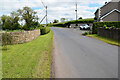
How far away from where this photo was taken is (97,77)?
565cm

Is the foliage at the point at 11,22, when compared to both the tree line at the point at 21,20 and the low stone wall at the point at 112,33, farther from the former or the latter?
the low stone wall at the point at 112,33

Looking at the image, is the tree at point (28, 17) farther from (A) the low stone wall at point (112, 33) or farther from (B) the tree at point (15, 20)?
(A) the low stone wall at point (112, 33)

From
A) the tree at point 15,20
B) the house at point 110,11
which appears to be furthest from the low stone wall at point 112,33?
the tree at point 15,20

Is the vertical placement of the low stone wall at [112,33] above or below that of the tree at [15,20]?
below

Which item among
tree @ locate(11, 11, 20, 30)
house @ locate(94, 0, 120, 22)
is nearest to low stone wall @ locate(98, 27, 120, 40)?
house @ locate(94, 0, 120, 22)

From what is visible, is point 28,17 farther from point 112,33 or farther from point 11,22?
point 112,33

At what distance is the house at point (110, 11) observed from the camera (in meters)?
33.9

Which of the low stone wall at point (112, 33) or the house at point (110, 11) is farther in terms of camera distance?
the house at point (110, 11)

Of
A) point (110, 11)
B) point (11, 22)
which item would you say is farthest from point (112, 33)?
point (11, 22)

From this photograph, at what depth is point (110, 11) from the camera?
35.7 metres

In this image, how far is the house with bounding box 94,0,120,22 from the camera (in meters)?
33.9

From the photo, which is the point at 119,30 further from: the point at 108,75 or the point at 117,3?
the point at 117,3

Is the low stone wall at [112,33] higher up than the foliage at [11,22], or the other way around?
the foliage at [11,22]

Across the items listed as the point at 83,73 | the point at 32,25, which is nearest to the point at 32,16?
the point at 32,25
